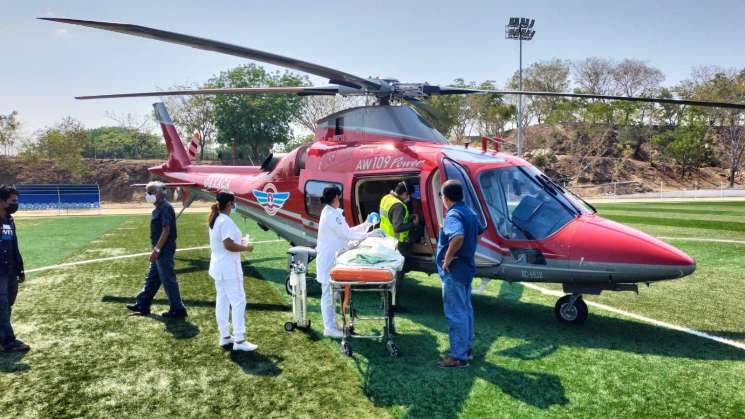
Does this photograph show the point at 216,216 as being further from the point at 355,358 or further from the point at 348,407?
the point at 348,407

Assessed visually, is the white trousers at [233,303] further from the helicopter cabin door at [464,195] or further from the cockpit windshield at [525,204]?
the cockpit windshield at [525,204]

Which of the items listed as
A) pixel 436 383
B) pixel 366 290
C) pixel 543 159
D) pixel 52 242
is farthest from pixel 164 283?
pixel 543 159

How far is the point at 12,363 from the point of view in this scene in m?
4.98

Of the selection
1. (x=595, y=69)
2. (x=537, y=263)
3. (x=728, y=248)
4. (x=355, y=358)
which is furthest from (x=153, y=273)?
(x=595, y=69)

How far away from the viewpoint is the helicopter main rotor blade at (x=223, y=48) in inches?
176

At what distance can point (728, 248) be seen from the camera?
1170 centimetres

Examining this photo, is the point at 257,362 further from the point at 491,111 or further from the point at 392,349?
the point at 491,111

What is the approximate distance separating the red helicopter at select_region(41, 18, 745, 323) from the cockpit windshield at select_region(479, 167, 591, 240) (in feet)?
0.04

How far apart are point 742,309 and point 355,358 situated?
600 cm

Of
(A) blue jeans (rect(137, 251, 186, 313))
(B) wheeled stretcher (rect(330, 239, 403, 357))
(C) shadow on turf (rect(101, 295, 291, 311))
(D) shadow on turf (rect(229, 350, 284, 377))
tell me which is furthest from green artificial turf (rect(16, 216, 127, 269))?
(B) wheeled stretcher (rect(330, 239, 403, 357))

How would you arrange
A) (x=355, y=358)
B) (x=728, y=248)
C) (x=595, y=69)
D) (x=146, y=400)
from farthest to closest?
(x=595, y=69) → (x=728, y=248) → (x=355, y=358) → (x=146, y=400)

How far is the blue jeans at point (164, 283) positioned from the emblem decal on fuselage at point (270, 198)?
2.55m

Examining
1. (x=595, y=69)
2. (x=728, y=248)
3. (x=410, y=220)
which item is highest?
(x=595, y=69)

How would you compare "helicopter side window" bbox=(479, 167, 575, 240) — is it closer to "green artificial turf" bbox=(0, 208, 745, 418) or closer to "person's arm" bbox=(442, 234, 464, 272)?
"green artificial turf" bbox=(0, 208, 745, 418)
